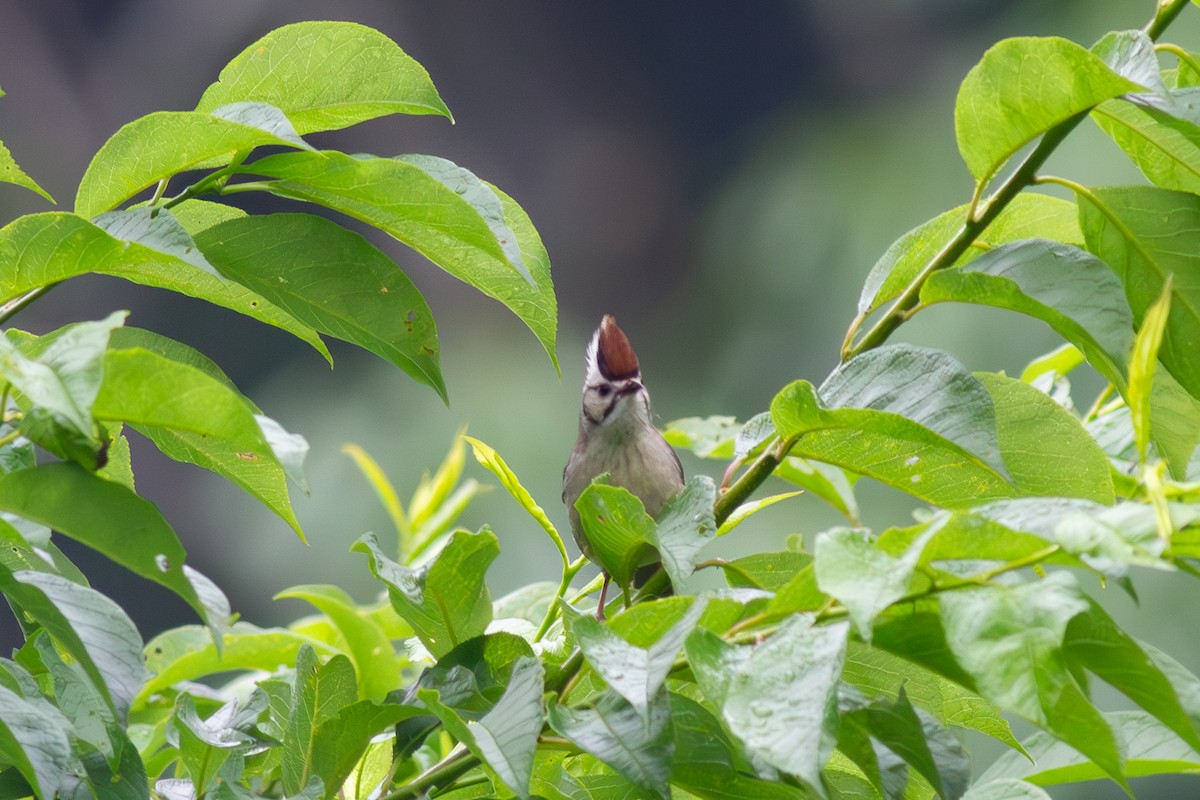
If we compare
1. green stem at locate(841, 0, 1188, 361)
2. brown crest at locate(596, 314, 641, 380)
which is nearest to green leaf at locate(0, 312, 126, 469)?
green stem at locate(841, 0, 1188, 361)

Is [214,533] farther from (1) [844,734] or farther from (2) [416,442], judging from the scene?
(1) [844,734]

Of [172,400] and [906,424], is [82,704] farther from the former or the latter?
[906,424]

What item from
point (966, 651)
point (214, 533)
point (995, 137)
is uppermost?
point (995, 137)

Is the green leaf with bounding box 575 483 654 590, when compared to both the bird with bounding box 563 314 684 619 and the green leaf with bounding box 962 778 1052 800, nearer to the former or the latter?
the green leaf with bounding box 962 778 1052 800

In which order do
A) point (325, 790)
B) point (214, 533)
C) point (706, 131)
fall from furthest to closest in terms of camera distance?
point (706, 131) → point (214, 533) → point (325, 790)

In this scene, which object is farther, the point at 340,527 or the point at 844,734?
the point at 340,527

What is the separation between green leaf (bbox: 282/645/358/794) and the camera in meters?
0.77

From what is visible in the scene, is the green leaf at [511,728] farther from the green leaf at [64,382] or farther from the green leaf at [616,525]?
the green leaf at [64,382]

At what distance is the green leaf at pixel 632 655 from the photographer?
57 cm

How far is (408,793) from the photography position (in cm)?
73

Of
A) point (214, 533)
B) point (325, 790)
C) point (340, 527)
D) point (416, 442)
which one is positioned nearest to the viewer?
point (325, 790)

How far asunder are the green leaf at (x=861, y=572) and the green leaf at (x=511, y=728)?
7.2 inches

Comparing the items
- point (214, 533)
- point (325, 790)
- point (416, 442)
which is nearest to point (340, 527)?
point (416, 442)

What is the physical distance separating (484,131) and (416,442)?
9.11 ft
